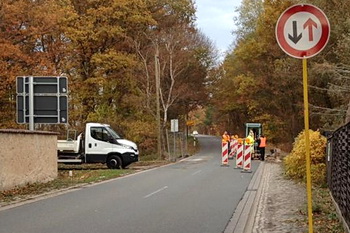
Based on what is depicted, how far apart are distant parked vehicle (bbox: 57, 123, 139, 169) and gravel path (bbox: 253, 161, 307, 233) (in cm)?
1207

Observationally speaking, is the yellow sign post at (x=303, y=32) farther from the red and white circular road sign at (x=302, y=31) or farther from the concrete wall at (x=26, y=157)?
the concrete wall at (x=26, y=157)

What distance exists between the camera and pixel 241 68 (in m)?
56.4

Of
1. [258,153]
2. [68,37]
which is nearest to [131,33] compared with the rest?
[68,37]

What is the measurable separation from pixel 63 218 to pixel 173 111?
39.6m

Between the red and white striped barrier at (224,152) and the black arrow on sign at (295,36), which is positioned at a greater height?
the black arrow on sign at (295,36)

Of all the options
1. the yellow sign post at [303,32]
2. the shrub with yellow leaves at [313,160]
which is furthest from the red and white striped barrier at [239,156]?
the yellow sign post at [303,32]

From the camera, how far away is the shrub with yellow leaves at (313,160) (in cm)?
1744

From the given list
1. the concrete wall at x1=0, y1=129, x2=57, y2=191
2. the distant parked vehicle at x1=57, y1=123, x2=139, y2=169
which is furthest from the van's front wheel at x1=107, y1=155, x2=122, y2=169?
the concrete wall at x1=0, y1=129, x2=57, y2=191

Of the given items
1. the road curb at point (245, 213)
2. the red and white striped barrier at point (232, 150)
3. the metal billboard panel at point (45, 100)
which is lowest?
the road curb at point (245, 213)

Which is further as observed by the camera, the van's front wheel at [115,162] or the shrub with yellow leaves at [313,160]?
the van's front wheel at [115,162]

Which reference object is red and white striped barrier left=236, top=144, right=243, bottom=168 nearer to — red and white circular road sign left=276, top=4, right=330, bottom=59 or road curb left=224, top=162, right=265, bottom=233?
road curb left=224, top=162, right=265, bottom=233

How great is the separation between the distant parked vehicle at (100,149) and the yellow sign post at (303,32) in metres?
23.6

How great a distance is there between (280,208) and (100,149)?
19.1 meters

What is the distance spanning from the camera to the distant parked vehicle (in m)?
30.0
